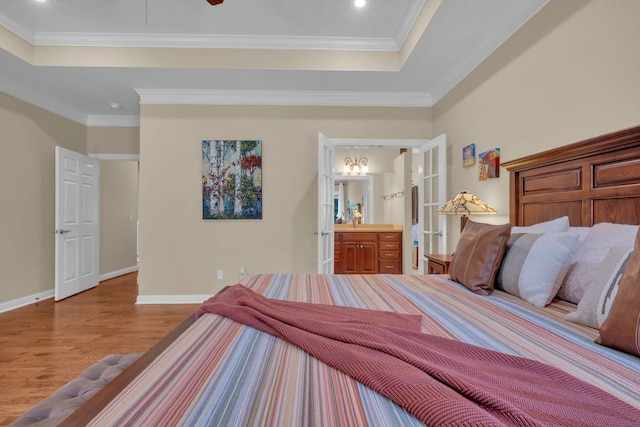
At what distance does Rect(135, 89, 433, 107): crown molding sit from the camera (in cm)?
380

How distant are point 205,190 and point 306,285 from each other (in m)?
2.48

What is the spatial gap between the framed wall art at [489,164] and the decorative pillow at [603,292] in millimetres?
1525

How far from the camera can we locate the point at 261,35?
314 cm

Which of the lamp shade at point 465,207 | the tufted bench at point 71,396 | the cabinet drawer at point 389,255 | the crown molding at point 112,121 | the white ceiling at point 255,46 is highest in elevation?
the white ceiling at point 255,46

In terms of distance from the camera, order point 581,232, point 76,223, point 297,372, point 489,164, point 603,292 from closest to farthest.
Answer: point 297,372
point 603,292
point 581,232
point 489,164
point 76,223

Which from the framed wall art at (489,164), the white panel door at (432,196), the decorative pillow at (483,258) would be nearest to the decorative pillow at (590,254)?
the decorative pillow at (483,258)

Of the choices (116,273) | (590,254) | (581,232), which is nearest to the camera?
(590,254)

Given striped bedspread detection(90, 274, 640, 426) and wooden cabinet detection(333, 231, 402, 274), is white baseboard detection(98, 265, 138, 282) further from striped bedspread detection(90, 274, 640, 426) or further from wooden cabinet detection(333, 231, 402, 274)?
striped bedspread detection(90, 274, 640, 426)

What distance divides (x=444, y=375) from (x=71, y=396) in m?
1.29

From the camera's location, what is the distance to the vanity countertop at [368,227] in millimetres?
5473

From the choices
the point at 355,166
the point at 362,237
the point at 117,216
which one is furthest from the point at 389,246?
the point at 117,216

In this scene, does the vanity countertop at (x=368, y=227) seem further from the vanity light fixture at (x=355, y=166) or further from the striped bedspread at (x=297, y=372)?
the striped bedspread at (x=297, y=372)

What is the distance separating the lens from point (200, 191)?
12.8 feet

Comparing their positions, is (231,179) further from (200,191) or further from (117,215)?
(117,215)
